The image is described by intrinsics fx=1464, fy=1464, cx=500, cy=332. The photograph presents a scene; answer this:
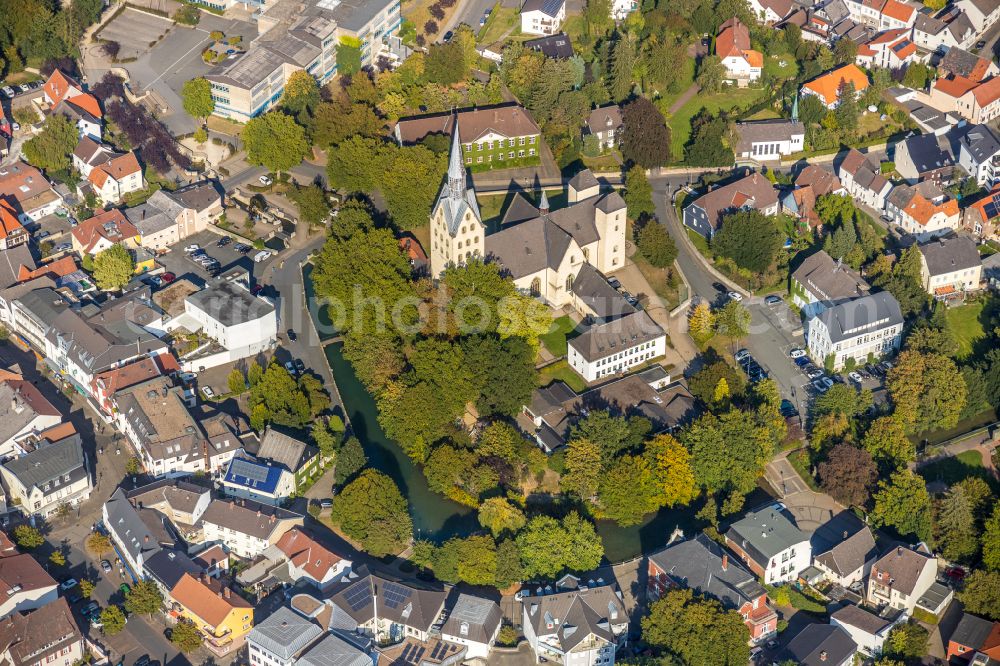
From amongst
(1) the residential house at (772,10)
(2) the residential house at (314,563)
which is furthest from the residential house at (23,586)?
(1) the residential house at (772,10)

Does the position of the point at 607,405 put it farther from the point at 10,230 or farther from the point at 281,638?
the point at 10,230

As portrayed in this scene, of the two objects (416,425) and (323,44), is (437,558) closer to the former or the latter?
(416,425)

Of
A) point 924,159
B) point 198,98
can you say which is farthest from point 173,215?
point 924,159

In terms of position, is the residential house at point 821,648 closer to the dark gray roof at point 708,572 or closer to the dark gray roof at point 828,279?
the dark gray roof at point 708,572

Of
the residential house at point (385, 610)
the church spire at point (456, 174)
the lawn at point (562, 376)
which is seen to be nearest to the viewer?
the residential house at point (385, 610)

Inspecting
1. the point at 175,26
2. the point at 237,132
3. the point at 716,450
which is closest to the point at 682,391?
the point at 716,450

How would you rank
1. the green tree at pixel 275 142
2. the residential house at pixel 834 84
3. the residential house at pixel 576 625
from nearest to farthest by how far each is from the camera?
the residential house at pixel 576 625 → the green tree at pixel 275 142 → the residential house at pixel 834 84
